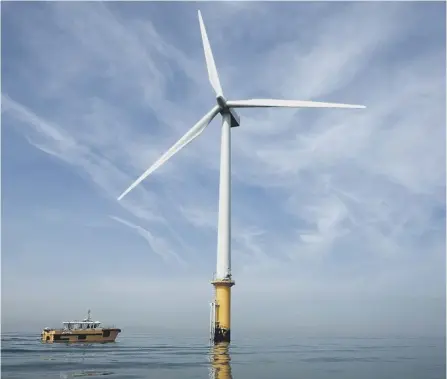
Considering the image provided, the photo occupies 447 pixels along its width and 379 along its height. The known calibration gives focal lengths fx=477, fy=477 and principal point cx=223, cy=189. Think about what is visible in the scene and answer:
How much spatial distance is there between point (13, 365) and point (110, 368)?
1744 cm

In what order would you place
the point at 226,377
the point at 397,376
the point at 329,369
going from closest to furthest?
1. the point at 226,377
2. the point at 397,376
3. the point at 329,369

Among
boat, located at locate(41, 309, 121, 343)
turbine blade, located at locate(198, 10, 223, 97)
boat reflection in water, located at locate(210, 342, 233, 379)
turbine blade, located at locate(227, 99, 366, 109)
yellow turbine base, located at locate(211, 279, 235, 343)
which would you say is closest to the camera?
boat reflection in water, located at locate(210, 342, 233, 379)

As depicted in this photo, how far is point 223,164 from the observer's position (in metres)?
93.2

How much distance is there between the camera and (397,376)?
197 feet

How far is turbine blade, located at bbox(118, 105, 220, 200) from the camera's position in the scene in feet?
292

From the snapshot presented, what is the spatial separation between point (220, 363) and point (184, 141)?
143 ft

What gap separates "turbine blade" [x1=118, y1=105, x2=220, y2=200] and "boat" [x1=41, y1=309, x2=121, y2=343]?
53.2 meters

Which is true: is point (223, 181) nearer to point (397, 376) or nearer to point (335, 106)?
point (335, 106)

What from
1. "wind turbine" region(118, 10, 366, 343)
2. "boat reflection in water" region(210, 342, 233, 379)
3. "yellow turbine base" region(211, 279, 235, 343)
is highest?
"wind turbine" region(118, 10, 366, 343)

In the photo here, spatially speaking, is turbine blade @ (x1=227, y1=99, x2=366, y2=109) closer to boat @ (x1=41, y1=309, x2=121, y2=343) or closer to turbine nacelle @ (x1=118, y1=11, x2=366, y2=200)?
turbine nacelle @ (x1=118, y1=11, x2=366, y2=200)

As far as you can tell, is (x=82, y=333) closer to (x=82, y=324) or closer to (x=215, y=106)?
(x=82, y=324)

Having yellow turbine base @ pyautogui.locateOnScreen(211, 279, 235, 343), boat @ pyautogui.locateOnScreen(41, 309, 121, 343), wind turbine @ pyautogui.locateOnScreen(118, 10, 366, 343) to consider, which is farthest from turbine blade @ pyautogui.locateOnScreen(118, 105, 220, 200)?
boat @ pyautogui.locateOnScreen(41, 309, 121, 343)

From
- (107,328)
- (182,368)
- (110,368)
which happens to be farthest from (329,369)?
(107,328)

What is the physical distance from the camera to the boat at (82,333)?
120500 millimetres
